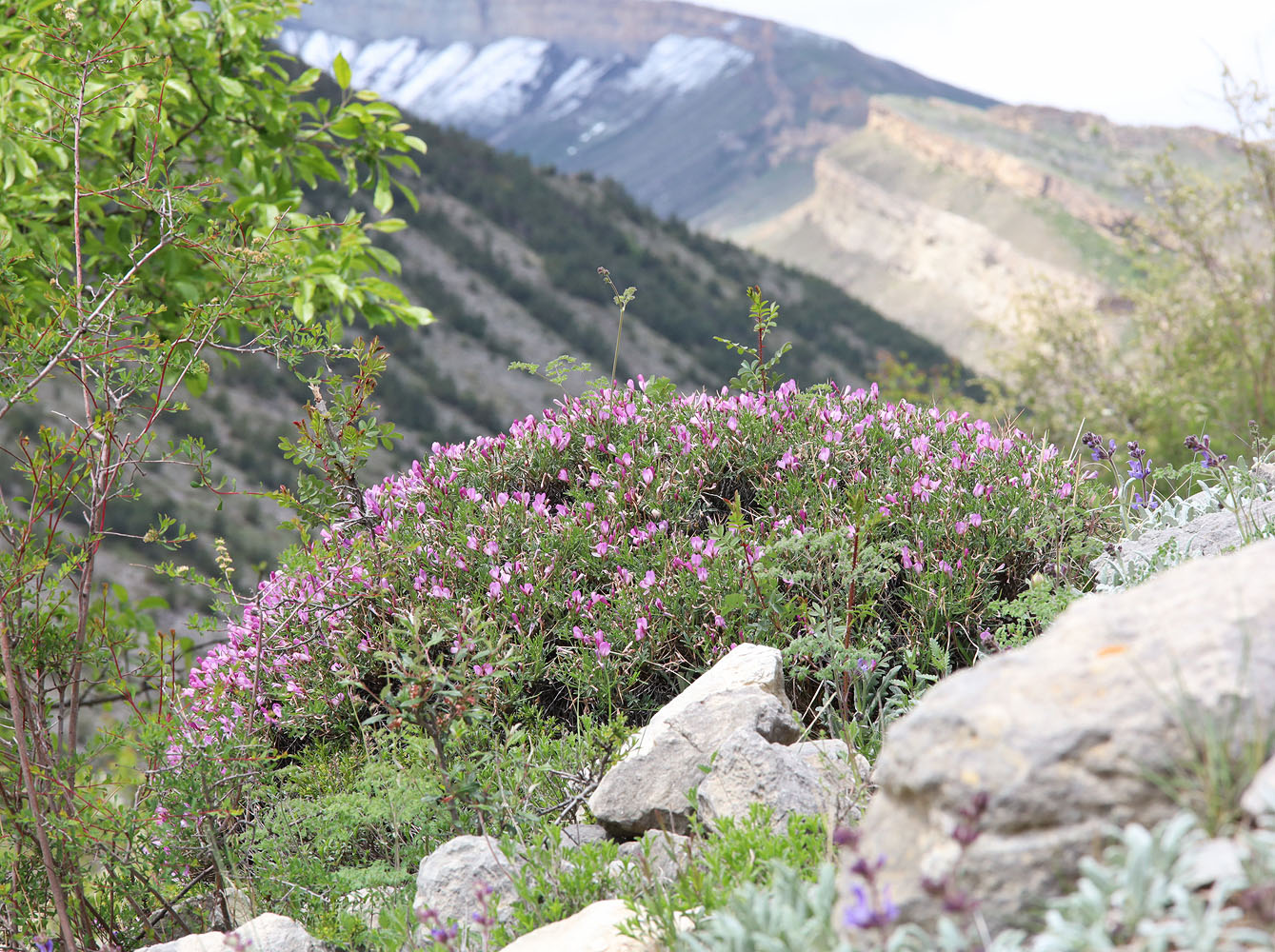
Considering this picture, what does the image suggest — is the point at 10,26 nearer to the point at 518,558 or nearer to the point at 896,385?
the point at 518,558

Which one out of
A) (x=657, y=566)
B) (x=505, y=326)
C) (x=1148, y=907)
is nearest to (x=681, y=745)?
(x=657, y=566)

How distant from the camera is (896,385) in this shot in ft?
80.2

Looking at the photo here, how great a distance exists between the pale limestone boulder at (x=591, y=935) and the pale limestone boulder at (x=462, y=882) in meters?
0.20

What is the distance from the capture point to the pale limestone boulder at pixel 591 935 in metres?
2.13

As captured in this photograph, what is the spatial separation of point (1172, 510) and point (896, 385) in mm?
21083

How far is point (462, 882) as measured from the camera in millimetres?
2525

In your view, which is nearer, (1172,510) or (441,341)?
(1172,510)

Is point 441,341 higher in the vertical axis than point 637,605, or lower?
lower

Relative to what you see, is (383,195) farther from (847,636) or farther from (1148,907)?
(1148,907)

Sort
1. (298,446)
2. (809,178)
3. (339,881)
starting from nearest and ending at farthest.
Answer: (339,881)
(298,446)
(809,178)

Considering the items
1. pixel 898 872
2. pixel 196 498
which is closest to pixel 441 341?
pixel 196 498

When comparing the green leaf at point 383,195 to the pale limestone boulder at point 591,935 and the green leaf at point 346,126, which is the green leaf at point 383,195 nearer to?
the green leaf at point 346,126

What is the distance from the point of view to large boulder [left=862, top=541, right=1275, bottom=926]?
1.49m

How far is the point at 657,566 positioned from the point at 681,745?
960mm
